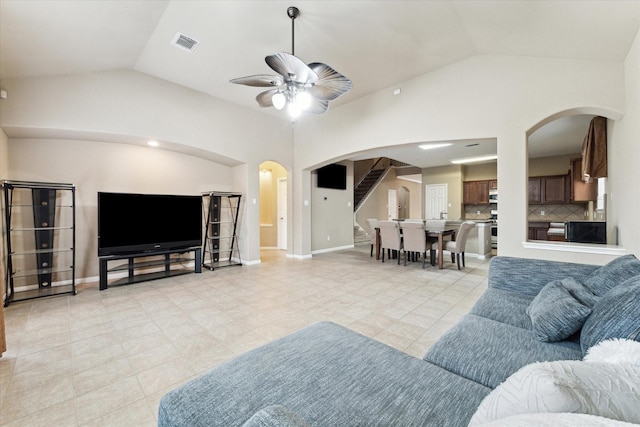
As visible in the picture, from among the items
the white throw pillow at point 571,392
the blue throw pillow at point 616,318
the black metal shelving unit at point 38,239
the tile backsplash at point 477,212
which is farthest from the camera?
the tile backsplash at point 477,212

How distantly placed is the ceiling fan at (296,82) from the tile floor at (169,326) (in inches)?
96.6

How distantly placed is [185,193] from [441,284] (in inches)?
203

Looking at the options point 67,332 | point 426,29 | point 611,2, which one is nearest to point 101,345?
point 67,332

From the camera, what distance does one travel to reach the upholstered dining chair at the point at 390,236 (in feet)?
19.2

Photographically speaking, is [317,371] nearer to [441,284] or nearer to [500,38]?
[441,284]

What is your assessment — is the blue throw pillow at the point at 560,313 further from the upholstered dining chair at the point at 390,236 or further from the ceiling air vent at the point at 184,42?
the ceiling air vent at the point at 184,42

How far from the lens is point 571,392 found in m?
0.60

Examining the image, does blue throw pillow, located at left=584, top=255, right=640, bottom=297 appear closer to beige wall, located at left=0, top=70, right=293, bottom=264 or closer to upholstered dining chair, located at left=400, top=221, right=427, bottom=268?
upholstered dining chair, located at left=400, top=221, right=427, bottom=268

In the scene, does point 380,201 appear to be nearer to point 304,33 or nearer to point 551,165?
point 551,165

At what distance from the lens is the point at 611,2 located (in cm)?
227

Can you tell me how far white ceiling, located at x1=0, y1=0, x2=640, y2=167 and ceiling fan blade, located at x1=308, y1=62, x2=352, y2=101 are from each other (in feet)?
3.00

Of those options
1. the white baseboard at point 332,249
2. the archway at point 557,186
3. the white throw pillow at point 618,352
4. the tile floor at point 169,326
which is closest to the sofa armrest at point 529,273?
the tile floor at point 169,326

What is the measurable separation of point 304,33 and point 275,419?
13.4ft

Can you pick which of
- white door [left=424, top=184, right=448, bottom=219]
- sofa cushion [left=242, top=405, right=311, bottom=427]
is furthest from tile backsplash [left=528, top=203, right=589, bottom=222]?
sofa cushion [left=242, top=405, right=311, bottom=427]
